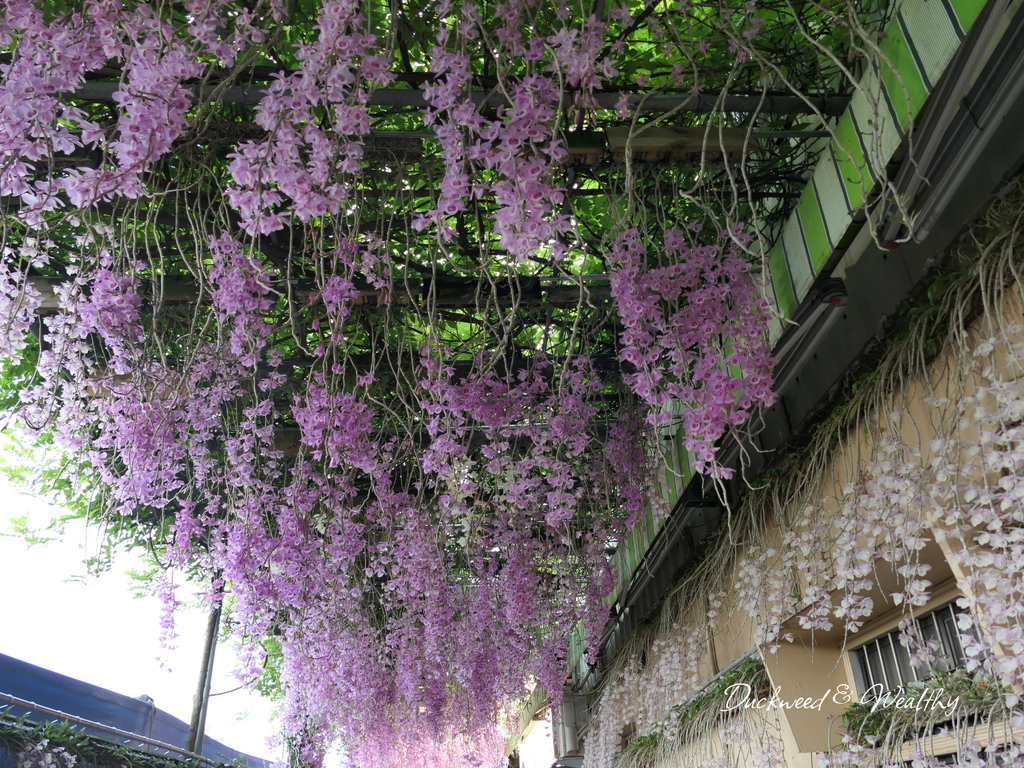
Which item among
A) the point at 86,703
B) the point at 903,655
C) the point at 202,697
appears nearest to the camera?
the point at 903,655

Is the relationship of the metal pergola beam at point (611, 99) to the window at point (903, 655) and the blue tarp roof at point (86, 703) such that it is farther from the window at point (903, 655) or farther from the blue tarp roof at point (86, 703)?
the blue tarp roof at point (86, 703)

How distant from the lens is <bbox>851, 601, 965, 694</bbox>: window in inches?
102

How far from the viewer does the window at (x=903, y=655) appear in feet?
8.48

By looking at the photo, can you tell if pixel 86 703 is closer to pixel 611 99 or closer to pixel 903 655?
pixel 903 655

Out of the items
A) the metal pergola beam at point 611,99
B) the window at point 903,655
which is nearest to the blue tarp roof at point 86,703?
the metal pergola beam at point 611,99

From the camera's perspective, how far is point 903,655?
2938 millimetres

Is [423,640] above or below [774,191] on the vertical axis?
below

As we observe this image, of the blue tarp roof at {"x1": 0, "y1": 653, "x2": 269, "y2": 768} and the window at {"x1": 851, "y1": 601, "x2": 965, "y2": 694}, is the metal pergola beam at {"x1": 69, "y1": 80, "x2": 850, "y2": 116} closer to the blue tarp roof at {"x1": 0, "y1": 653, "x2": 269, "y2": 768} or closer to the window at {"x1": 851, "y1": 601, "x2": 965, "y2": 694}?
the window at {"x1": 851, "y1": 601, "x2": 965, "y2": 694}

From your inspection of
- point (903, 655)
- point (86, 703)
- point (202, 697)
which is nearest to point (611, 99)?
point (903, 655)

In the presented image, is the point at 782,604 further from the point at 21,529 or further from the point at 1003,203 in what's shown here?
the point at 21,529

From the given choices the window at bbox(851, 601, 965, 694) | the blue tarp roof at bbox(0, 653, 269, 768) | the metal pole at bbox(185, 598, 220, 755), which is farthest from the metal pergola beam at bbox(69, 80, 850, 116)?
the metal pole at bbox(185, 598, 220, 755)

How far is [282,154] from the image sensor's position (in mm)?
1822

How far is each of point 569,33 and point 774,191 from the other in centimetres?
152

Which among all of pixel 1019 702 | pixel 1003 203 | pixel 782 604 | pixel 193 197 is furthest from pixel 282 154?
pixel 782 604
